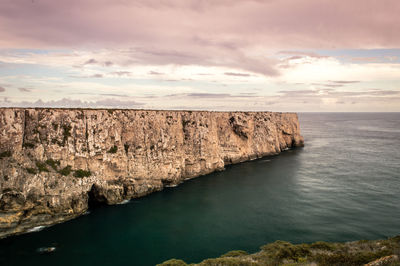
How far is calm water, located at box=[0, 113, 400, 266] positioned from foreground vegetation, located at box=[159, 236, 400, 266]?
525 centimetres

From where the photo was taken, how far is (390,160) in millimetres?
72625

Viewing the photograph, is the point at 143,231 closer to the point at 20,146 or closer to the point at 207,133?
the point at 20,146

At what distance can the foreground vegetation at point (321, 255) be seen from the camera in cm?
2011

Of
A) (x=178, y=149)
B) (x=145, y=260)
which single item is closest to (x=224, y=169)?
(x=178, y=149)

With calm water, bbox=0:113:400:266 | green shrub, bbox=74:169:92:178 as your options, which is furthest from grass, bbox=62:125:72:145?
calm water, bbox=0:113:400:266

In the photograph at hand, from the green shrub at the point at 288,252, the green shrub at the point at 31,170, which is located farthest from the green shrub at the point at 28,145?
the green shrub at the point at 288,252

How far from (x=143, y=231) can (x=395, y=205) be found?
41250 millimetres

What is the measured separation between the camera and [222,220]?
37.6m

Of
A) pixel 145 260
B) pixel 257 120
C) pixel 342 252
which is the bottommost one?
pixel 145 260

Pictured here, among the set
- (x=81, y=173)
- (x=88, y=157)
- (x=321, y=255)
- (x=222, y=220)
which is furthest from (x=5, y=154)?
(x=321, y=255)

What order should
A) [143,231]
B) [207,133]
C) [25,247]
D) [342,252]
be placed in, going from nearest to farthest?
[342,252] < [25,247] < [143,231] < [207,133]

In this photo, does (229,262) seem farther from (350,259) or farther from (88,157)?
(88,157)

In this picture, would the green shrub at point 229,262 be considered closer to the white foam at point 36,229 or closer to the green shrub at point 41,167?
the white foam at point 36,229

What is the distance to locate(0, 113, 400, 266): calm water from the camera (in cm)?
2950
